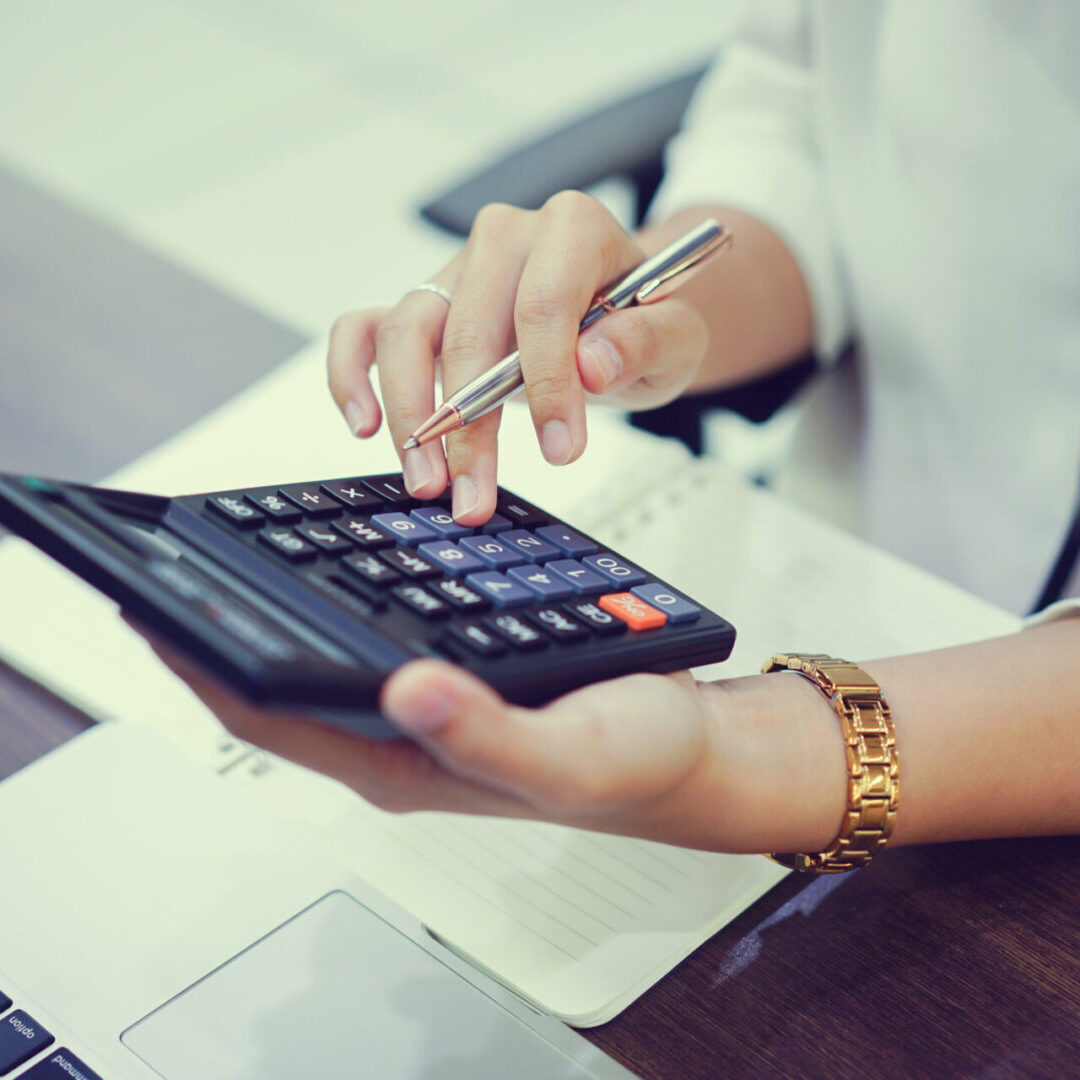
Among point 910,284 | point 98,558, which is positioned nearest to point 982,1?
point 910,284

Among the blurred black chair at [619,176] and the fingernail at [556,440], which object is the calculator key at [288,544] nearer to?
the fingernail at [556,440]

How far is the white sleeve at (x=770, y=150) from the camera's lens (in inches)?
26.0

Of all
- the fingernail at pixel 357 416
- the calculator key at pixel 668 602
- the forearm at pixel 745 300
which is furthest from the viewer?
the forearm at pixel 745 300

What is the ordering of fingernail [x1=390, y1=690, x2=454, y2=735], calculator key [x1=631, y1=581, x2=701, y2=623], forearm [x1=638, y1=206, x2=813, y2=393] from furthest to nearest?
forearm [x1=638, y1=206, x2=813, y2=393] → calculator key [x1=631, y1=581, x2=701, y2=623] → fingernail [x1=390, y1=690, x2=454, y2=735]

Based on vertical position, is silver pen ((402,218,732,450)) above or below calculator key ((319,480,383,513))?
above

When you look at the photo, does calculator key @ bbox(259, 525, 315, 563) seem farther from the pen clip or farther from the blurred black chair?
the blurred black chair

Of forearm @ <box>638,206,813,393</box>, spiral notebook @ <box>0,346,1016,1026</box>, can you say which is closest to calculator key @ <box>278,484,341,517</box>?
spiral notebook @ <box>0,346,1016,1026</box>

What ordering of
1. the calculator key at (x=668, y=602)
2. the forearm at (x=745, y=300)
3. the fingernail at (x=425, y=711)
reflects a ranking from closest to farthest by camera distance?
the fingernail at (x=425, y=711) < the calculator key at (x=668, y=602) < the forearm at (x=745, y=300)

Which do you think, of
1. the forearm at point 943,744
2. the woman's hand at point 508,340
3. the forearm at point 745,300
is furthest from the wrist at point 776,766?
the forearm at point 745,300

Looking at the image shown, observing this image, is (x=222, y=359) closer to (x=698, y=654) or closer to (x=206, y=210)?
(x=698, y=654)

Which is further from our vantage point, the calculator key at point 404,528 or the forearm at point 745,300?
the forearm at point 745,300

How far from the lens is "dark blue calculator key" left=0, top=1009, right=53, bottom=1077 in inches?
12.4

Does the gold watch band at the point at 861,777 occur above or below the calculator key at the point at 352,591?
below

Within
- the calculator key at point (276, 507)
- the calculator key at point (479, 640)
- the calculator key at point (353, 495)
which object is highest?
the calculator key at point (276, 507)
